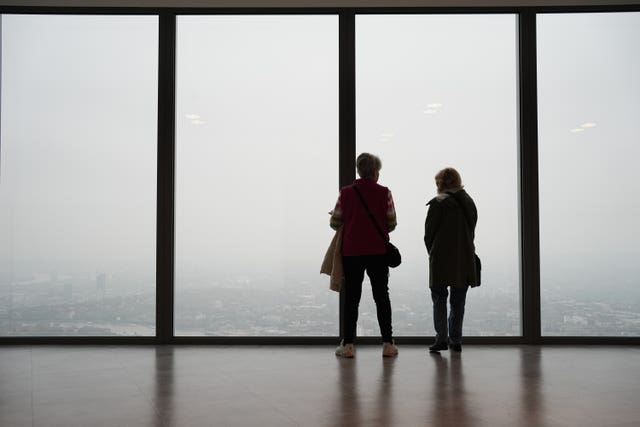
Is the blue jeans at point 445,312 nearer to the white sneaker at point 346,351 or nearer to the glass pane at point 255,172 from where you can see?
the white sneaker at point 346,351

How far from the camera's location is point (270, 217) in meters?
6.01

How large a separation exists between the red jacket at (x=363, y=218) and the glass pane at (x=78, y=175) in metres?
1.75

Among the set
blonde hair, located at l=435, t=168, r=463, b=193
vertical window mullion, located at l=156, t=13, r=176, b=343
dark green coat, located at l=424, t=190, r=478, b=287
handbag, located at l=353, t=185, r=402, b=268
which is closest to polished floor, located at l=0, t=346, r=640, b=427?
vertical window mullion, located at l=156, t=13, r=176, b=343

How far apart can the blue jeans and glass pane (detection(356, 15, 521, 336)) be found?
22.0 inches

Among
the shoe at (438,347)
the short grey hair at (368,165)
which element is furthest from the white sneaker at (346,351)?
the short grey hair at (368,165)

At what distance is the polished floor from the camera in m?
3.32

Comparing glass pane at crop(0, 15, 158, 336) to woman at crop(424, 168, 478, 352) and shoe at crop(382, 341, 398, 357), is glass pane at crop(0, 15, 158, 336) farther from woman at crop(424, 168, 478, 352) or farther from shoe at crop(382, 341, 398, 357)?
woman at crop(424, 168, 478, 352)

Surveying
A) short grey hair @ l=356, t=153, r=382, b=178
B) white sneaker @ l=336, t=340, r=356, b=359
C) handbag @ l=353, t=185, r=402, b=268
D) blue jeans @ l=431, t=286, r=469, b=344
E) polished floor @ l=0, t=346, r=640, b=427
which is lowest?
polished floor @ l=0, t=346, r=640, b=427

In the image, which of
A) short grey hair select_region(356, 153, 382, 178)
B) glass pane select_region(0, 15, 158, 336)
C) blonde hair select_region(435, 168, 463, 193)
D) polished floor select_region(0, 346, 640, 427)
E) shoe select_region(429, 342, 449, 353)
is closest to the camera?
polished floor select_region(0, 346, 640, 427)

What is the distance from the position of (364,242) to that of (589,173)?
222 cm

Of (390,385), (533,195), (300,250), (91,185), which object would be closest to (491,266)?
(533,195)

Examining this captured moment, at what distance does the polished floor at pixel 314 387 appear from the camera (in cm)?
332

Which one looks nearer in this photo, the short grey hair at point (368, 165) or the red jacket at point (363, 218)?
the red jacket at point (363, 218)

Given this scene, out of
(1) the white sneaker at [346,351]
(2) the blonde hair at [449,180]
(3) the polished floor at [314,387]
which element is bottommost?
(3) the polished floor at [314,387]
